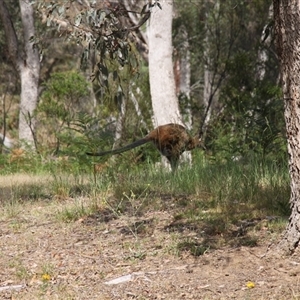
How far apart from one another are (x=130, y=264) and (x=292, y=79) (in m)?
1.90

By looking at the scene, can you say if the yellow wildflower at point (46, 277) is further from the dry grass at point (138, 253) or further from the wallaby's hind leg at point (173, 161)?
the wallaby's hind leg at point (173, 161)

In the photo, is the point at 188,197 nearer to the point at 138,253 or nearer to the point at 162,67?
the point at 138,253

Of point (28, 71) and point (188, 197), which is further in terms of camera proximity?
point (28, 71)

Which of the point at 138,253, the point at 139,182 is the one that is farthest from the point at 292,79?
the point at 139,182

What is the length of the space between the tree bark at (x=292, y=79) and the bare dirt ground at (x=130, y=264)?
375 millimetres

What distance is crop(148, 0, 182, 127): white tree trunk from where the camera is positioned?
1249 cm

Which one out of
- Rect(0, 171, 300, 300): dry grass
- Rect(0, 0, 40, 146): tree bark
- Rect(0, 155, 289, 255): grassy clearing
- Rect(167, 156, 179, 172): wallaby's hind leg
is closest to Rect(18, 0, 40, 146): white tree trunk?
Rect(0, 0, 40, 146): tree bark

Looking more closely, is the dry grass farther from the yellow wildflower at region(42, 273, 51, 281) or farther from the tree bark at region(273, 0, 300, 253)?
the tree bark at region(273, 0, 300, 253)

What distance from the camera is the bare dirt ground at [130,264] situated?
504 centimetres

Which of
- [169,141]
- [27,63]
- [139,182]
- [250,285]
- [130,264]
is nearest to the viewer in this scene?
[250,285]

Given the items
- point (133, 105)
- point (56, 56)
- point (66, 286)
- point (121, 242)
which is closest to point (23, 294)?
point (66, 286)

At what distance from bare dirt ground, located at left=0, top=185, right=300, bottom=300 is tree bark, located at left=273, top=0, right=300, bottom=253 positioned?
0.37m

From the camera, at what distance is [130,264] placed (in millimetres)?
5691

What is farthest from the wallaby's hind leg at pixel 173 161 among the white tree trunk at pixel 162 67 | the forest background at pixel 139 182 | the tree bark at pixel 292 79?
the tree bark at pixel 292 79
